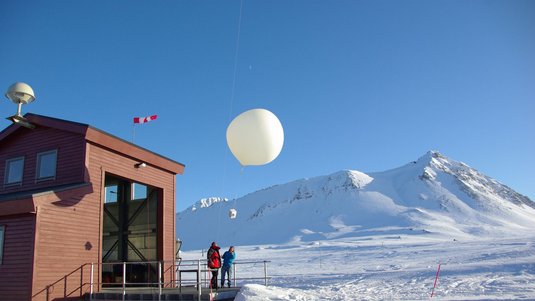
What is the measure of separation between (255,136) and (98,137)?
603cm

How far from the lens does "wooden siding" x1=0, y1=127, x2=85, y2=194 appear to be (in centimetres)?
1574

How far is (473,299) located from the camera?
13.5 meters

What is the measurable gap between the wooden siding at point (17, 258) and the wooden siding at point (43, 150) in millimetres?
2283

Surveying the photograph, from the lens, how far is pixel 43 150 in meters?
16.7

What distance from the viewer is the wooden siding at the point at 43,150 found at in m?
15.7

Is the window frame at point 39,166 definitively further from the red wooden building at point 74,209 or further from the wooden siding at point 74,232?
the wooden siding at point 74,232

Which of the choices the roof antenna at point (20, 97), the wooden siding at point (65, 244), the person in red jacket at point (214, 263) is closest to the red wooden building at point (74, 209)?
the wooden siding at point (65, 244)

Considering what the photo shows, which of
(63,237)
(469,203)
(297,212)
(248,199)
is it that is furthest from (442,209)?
(63,237)

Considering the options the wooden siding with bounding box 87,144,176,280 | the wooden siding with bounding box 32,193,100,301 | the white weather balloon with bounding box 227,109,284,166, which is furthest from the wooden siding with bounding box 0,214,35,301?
the white weather balloon with bounding box 227,109,284,166

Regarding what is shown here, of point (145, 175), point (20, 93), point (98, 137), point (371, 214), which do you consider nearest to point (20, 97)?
point (20, 93)

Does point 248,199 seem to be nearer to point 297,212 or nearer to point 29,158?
point 297,212

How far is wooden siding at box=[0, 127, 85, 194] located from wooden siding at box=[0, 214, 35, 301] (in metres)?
2.28

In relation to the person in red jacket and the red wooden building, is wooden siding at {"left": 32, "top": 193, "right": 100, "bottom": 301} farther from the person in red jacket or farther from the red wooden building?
the person in red jacket

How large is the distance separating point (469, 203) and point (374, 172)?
47.9 metres
